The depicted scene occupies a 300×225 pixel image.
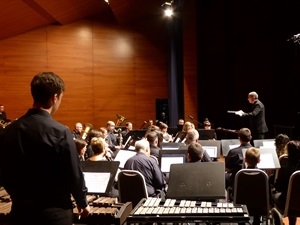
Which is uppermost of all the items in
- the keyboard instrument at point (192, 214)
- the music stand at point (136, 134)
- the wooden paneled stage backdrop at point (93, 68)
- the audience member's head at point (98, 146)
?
the wooden paneled stage backdrop at point (93, 68)

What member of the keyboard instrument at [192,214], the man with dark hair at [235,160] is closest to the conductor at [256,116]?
the man with dark hair at [235,160]

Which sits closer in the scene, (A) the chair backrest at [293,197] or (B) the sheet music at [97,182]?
(B) the sheet music at [97,182]

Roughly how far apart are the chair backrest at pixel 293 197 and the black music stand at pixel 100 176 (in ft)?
6.55

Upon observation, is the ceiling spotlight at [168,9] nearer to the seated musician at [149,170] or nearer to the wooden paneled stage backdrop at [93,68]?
the wooden paneled stage backdrop at [93,68]

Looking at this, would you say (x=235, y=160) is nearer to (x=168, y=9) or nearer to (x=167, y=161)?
(x=167, y=161)

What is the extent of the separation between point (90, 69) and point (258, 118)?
8.37 meters

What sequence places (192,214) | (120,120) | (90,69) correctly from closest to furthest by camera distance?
1. (192,214)
2. (120,120)
3. (90,69)

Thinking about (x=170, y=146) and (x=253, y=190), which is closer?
(x=253, y=190)

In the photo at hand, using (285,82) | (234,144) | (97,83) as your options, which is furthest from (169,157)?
(97,83)

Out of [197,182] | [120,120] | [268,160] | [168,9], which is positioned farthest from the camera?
[120,120]

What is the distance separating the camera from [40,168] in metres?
2.61

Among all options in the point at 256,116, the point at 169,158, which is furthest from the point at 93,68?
the point at 169,158

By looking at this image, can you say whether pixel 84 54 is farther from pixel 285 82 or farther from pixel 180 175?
pixel 180 175

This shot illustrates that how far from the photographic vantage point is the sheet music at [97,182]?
445cm
